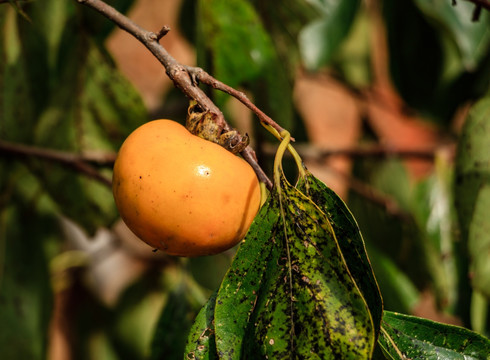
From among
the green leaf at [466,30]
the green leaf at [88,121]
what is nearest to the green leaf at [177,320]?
the green leaf at [88,121]

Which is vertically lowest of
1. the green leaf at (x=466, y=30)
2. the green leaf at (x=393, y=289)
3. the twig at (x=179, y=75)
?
the green leaf at (x=393, y=289)

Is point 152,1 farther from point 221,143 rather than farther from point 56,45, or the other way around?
point 221,143

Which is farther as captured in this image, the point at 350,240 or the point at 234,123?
the point at 234,123

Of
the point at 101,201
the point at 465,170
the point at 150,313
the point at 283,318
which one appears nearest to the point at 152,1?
the point at 150,313

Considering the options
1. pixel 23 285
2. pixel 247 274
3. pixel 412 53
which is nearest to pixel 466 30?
pixel 412 53

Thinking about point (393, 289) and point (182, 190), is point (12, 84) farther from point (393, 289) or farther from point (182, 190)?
point (393, 289)

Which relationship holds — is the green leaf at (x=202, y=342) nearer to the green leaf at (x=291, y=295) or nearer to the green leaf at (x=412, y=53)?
the green leaf at (x=291, y=295)
